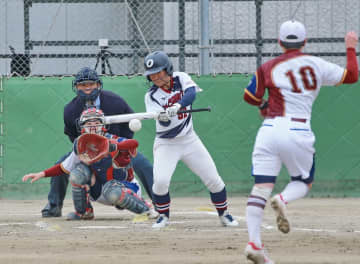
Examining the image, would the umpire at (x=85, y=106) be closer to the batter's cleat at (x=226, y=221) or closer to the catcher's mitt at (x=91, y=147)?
the catcher's mitt at (x=91, y=147)

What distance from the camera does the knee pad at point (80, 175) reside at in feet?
26.1

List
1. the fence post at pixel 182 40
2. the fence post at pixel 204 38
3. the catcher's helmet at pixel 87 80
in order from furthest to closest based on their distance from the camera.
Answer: the fence post at pixel 182 40, the fence post at pixel 204 38, the catcher's helmet at pixel 87 80

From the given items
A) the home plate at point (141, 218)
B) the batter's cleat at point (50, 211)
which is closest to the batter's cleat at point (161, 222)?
the home plate at point (141, 218)

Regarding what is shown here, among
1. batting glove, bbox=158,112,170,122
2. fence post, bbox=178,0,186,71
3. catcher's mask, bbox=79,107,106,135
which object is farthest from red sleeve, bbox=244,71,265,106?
fence post, bbox=178,0,186,71

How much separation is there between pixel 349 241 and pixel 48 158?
5.61 meters

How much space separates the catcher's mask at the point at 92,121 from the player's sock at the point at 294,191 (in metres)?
2.77

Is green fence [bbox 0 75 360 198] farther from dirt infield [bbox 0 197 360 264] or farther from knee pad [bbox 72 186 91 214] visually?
knee pad [bbox 72 186 91 214]

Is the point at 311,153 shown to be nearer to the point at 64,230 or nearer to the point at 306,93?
the point at 306,93

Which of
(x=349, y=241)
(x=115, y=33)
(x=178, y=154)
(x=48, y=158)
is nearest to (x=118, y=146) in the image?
(x=178, y=154)

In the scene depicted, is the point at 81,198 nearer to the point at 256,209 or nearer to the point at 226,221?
the point at 226,221

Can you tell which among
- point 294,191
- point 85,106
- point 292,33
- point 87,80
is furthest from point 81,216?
point 292,33

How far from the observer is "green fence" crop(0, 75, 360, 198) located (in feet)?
35.7

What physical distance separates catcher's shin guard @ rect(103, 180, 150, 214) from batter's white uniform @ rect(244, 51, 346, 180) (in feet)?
8.76

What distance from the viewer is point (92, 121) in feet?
25.6
